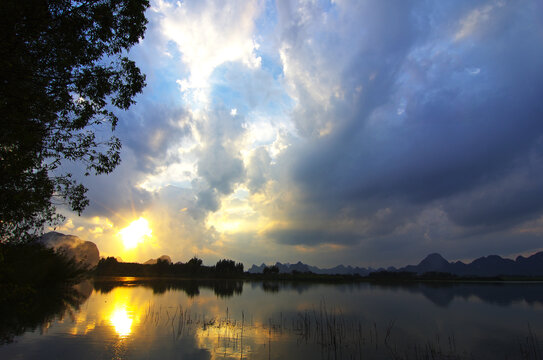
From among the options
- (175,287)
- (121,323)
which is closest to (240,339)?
A: (121,323)

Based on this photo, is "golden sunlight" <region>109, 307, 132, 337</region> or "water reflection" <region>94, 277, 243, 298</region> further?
"water reflection" <region>94, 277, 243, 298</region>

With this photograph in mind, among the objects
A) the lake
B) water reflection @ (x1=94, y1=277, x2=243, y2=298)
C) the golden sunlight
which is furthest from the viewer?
water reflection @ (x1=94, y1=277, x2=243, y2=298)

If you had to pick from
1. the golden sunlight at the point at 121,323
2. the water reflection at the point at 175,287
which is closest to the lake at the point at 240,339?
the golden sunlight at the point at 121,323

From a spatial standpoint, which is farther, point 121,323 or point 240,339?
point 121,323

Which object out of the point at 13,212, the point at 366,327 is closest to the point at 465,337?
the point at 366,327

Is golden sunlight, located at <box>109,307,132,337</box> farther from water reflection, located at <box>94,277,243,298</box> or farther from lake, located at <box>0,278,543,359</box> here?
water reflection, located at <box>94,277,243,298</box>

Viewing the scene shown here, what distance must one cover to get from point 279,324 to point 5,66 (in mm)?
31297

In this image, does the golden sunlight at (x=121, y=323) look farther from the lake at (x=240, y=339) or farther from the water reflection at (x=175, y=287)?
the water reflection at (x=175, y=287)

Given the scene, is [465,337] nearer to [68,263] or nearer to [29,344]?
[29,344]

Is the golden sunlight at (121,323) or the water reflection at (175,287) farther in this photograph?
the water reflection at (175,287)

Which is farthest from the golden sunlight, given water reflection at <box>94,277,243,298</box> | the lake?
water reflection at <box>94,277,243,298</box>

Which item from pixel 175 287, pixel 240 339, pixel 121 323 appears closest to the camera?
pixel 240 339

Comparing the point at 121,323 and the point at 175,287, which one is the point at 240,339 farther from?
the point at 175,287

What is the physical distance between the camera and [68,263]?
232ft
